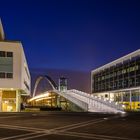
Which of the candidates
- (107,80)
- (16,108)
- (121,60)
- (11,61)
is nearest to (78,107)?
(16,108)

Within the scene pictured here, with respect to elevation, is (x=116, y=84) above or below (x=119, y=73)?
below

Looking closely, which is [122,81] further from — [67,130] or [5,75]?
[67,130]

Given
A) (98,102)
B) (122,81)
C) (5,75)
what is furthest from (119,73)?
(5,75)

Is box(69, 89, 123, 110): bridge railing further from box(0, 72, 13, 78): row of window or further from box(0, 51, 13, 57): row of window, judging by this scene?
box(0, 51, 13, 57): row of window

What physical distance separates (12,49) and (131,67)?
5076 cm

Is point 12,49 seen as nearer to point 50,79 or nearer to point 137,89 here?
point 137,89

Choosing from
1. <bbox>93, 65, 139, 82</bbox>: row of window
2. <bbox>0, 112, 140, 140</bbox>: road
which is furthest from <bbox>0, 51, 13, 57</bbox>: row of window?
<bbox>93, 65, 139, 82</bbox>: row of window

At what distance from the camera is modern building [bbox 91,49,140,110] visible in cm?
9012

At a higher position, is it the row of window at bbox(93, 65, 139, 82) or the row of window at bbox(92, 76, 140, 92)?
the row of window at bbox(93, 65, 139, 82)

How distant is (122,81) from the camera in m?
101

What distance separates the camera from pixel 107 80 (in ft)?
383

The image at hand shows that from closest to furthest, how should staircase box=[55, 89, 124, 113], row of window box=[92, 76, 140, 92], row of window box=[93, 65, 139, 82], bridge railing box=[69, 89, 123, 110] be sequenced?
1. staircase box=[55, 89, 124, 113]
2. bridge railing box=[69, 89, 123, 110]
3. row of window box=[92, 76, 140, 92]
4. row of window box=[93, 65, 139, 82]

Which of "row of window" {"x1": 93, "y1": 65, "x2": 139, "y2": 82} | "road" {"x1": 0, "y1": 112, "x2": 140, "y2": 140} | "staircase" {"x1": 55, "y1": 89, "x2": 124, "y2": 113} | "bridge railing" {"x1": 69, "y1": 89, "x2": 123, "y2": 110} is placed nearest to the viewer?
"road" {"x1": 0, "y1": 112, "x2": 140, "y2": 140}

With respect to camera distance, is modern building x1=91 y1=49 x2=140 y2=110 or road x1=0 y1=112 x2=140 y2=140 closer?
road x1=0 y1=112 x2=140 y2=140
